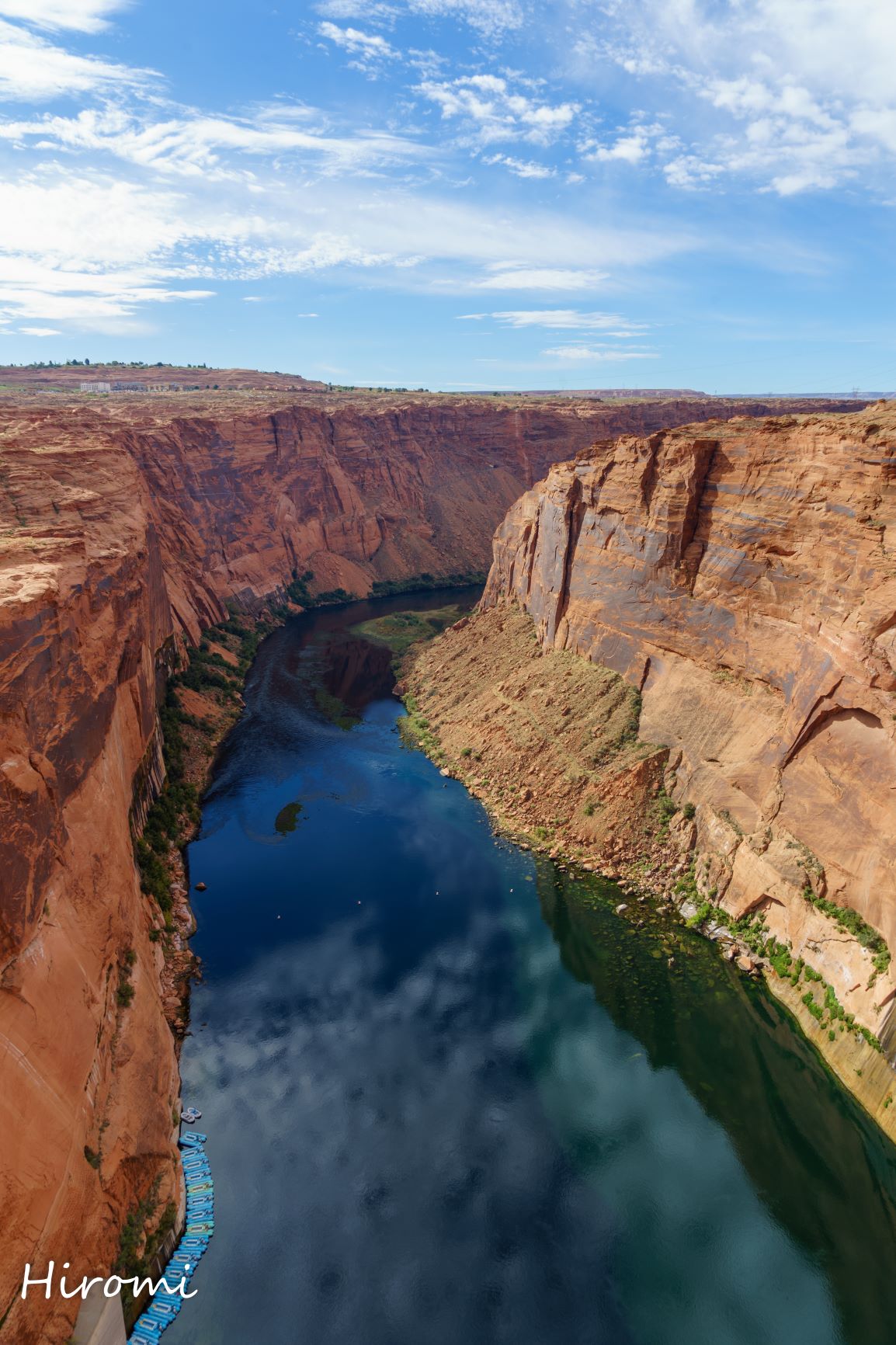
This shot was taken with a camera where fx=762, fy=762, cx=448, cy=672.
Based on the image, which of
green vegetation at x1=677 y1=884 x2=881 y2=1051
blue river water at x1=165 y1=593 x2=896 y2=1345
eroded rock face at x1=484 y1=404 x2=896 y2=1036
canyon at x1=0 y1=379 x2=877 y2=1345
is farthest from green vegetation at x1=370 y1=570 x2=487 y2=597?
green vegetation at x1=677 y1=884 x2=881 y2=1051

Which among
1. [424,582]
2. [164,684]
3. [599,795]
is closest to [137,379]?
[424,582]

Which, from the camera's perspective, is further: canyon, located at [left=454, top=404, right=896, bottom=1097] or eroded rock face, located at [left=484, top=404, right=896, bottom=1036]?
eroded rock face, located at [left=484, top=404, right=896, bottom=1036]

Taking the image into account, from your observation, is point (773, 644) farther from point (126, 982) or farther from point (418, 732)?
point (126, 982)

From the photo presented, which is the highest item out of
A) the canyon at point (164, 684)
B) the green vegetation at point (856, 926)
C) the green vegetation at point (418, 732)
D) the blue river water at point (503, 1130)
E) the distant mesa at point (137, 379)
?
the distant mesa at point (137, 379)

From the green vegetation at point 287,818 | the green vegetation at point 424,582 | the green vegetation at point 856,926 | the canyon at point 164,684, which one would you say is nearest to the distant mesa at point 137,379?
the green vegetation at point 424,582

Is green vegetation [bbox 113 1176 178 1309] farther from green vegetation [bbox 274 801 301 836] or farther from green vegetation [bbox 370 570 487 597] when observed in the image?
green vegetation [bbox 370 570 487 597]

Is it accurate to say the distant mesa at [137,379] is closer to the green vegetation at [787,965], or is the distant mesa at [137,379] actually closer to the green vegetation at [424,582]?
the green vegetation at [424,582]
